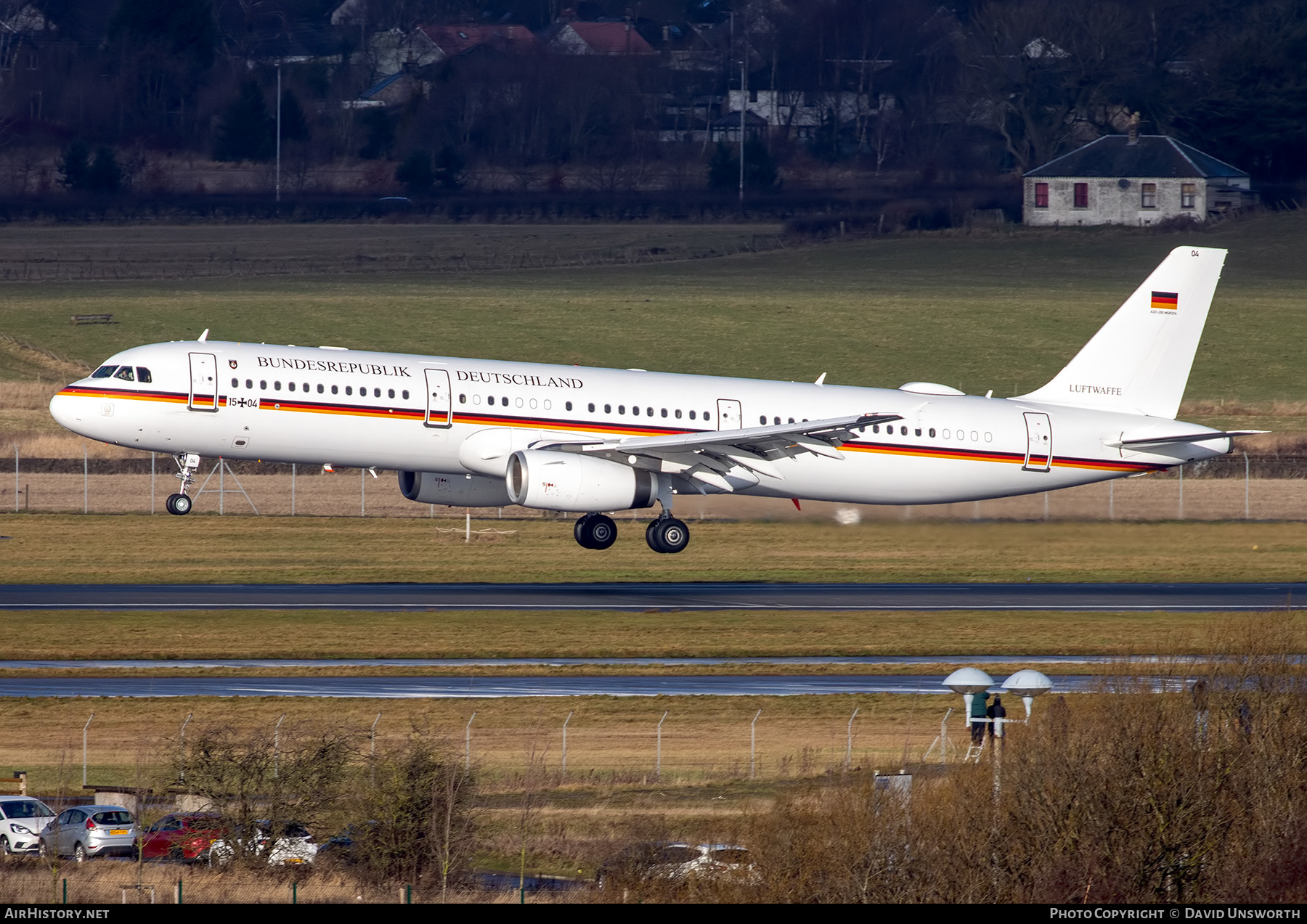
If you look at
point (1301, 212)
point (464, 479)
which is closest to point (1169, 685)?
point (464, 479)

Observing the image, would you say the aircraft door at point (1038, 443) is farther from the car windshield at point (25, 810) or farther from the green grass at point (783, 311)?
the green grass at point (783, 311)

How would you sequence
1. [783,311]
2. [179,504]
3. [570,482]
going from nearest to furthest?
[570,482] < [179,504] < [783,311]

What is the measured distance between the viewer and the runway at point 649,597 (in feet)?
163

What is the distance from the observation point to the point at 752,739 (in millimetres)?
35250

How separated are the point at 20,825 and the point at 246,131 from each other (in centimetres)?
10839

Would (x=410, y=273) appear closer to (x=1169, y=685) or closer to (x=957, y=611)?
(x=957, y=611)

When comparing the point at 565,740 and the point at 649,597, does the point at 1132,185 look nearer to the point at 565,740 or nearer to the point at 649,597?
the point at 649,597

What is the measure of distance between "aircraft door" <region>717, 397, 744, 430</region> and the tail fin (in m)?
9.02

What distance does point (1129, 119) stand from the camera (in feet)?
463

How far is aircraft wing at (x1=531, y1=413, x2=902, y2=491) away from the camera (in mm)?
48125

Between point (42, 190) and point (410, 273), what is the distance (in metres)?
24.0

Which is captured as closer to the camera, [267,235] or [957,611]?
[957,611]

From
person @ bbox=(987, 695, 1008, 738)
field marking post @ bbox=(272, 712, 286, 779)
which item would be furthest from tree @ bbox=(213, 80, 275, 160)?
person @ bbox=(987, 695, 1008, 738)

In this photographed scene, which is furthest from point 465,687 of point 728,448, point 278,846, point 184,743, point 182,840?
point 728,448
